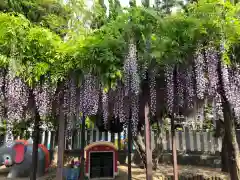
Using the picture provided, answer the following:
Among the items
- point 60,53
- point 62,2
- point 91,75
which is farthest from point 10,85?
point 62,2

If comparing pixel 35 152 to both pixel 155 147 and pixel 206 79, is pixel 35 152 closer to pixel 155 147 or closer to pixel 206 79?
pixel 206 79

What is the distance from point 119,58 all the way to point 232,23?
66.5 inches

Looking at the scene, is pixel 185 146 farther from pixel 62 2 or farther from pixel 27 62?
pixel 27 62

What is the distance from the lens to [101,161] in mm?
8633

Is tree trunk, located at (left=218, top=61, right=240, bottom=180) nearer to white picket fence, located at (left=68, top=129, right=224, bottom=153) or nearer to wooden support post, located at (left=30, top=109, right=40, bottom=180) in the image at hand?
wooden support post, located at (left=30, top=109, right=40, bottom=180)

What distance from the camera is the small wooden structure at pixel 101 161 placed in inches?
329

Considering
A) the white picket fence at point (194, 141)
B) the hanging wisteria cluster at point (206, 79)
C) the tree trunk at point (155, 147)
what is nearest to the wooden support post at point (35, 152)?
the hanging wisteria cluster at point (206, 79)

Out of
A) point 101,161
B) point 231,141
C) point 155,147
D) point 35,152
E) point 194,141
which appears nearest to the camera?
point 231,141

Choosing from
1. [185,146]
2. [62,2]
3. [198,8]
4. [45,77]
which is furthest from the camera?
[185,146]

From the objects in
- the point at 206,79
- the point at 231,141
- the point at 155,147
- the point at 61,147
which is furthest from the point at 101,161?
the point at 206,79

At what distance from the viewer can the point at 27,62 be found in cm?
349

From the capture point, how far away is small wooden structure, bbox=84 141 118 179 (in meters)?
8.36

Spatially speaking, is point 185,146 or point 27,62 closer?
point 27,62

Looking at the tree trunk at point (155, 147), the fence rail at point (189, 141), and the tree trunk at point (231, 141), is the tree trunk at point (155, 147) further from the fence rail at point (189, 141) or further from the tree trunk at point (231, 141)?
the tree trunk at point (231, 141)
